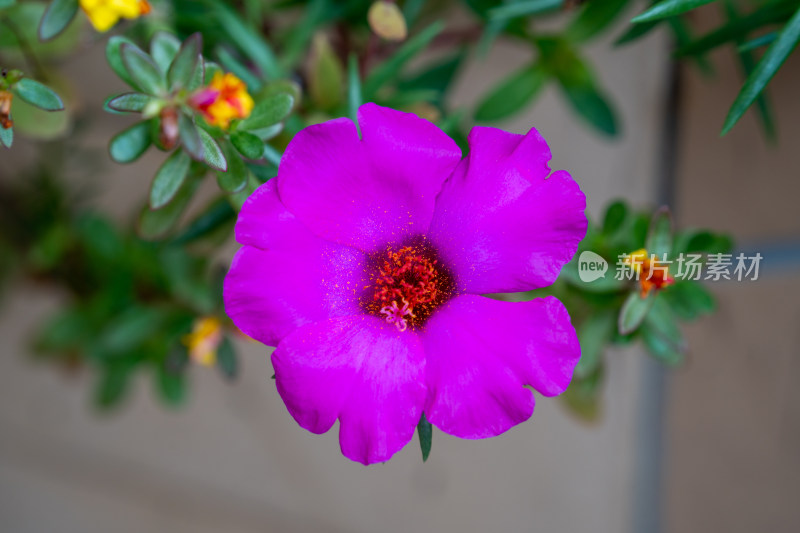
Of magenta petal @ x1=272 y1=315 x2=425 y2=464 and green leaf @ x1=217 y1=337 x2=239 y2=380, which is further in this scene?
green leaf @ x1=217 y1=337 x2=239 y2=380

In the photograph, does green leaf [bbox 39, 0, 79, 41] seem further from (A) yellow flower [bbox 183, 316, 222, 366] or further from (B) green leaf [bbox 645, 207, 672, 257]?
(B) green leaf [bbox 645, 207, 672, 257]

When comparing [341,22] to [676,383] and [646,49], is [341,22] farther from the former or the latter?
[676,383]

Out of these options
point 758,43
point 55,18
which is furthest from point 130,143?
point 758,43

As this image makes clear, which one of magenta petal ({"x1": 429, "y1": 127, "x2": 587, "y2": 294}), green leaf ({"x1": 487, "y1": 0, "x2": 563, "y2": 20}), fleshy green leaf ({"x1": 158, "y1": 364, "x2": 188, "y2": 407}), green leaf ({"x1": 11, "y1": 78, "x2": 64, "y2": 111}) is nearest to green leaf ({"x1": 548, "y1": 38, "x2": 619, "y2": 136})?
green leaf ({"x1": 487, "y1": 0, "x2": 563, "y2": 20})

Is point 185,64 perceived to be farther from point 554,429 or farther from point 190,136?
point 554,429

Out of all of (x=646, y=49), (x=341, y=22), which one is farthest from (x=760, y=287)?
(x=341, y=22)
